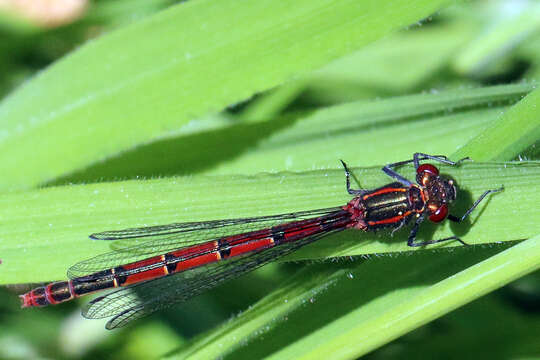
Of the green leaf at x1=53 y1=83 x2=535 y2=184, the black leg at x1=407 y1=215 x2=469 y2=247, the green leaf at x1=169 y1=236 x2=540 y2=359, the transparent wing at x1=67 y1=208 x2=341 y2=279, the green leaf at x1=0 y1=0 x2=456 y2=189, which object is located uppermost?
the green leaf at x1=0 y1=0 x2=456 y2=189

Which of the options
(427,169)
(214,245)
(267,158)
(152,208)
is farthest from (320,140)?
(152,208)

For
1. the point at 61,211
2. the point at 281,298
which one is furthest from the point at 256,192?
the point at 61,211

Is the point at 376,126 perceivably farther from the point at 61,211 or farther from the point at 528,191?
the point at 61,211

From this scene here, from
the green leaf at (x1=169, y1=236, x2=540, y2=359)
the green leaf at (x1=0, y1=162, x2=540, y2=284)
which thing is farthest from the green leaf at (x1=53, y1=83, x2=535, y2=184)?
the green leaf at (x1=169, y1=236, x2=540, y2=359)

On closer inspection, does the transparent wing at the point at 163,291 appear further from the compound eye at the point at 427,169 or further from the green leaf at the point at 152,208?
the compound eye at the point at 427,169

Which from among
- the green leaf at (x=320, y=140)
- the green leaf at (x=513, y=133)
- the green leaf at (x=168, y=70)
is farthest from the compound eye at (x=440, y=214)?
the green leaf at (x=168, y=70)

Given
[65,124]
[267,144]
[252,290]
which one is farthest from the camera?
[252,290]

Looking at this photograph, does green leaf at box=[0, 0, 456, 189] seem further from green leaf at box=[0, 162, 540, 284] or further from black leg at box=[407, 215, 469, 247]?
black leg at box=[407, 215, 469, 247]
